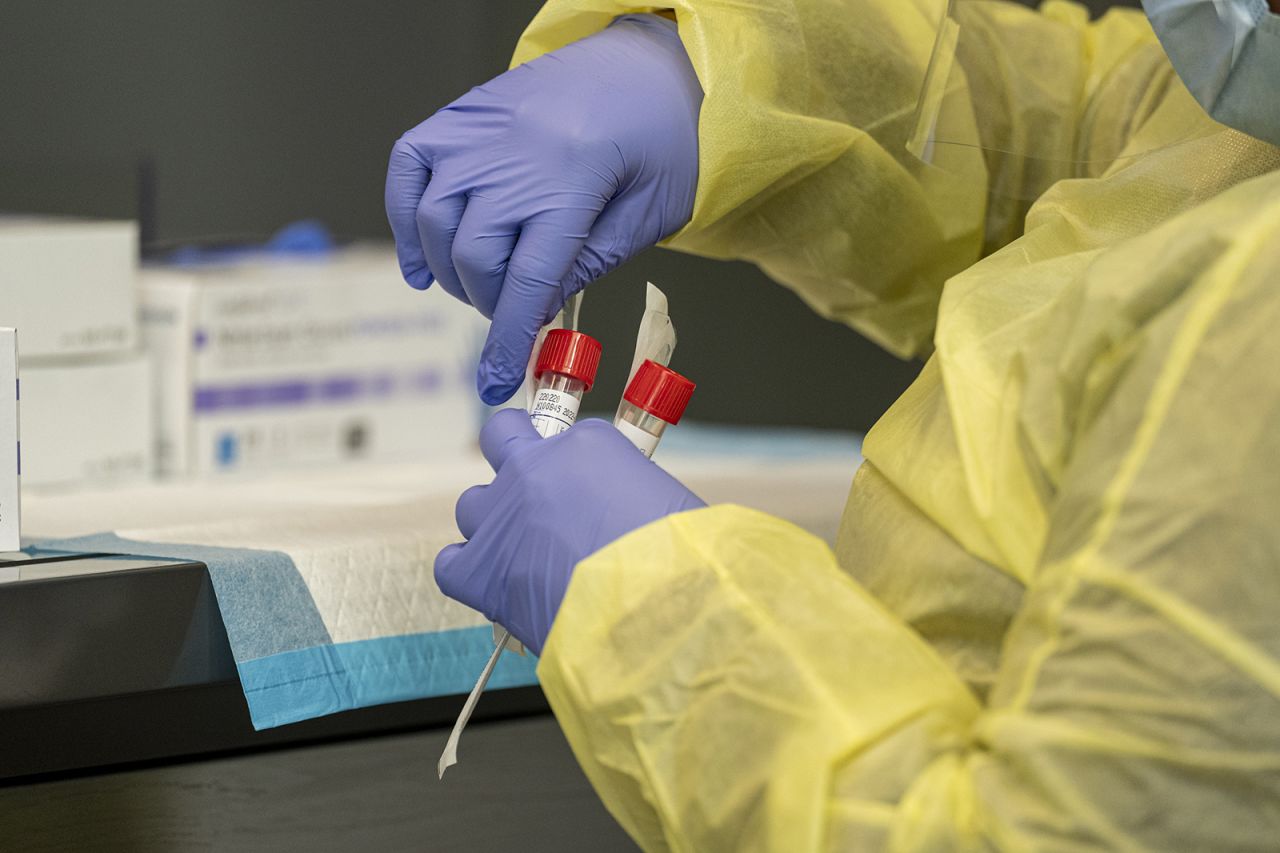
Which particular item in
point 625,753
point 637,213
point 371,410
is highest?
point 637,213

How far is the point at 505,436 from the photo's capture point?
0.70 metres

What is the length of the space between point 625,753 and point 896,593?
15 cm

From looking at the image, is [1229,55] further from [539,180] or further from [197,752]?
[197,752]

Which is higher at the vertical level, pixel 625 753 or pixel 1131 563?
pixel 1131 563

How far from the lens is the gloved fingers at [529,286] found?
789mm

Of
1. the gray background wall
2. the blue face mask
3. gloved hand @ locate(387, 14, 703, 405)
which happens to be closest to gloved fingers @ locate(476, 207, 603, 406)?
gloved hand @ locate(387, 14, 703, 405)

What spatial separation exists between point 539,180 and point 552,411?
144mm

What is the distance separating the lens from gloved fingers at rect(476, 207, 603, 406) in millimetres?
789

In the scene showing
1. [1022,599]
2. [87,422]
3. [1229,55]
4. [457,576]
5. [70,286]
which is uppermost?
[1229,55]

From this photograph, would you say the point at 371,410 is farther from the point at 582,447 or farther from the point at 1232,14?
the point at 1232,14

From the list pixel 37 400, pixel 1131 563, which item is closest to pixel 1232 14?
pixel 1131 563

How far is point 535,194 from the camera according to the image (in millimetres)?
785

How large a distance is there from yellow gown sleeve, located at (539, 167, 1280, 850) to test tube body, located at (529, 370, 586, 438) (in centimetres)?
16

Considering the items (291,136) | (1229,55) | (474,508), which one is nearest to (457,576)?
(474,508)
